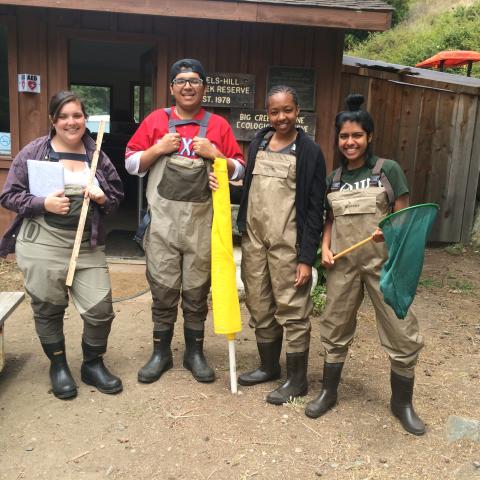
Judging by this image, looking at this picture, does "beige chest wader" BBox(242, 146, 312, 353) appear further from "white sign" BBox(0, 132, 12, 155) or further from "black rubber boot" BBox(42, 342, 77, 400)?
"white sign" BBox(0, 132, 12, 155)

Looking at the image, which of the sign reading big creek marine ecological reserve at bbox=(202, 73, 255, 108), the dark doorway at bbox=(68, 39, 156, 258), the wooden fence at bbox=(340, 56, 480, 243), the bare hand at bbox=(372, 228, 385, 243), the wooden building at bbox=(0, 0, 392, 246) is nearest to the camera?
the bare hand at bbox=(372, 228, 385, 243)

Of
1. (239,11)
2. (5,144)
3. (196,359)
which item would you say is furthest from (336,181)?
(5,144)

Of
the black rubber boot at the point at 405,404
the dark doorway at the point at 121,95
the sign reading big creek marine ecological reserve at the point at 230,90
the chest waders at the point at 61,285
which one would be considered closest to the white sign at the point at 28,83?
the dark doorway at the point at 121,95

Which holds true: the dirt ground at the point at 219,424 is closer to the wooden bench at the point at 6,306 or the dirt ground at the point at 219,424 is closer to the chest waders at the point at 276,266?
the wooden bench at the point at 6,306

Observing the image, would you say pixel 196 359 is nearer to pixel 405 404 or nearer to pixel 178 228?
pixel 178 228

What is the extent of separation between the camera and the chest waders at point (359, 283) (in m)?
2.86

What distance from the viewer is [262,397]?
131 inches

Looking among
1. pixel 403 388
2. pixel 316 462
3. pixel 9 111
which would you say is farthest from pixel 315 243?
pixel 9 111

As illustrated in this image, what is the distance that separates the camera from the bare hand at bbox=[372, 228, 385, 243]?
2783mm

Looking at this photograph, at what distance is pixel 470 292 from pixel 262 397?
363 centimetres

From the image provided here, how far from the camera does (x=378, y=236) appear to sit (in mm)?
2795

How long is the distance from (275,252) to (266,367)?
0.86 m

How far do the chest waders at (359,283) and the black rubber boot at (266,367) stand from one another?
422 millimetres

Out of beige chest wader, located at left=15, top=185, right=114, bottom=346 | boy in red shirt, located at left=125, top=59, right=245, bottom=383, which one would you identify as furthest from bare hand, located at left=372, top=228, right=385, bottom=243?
beige chest wader, located at left=15, top=185, right=114, bottom=346
